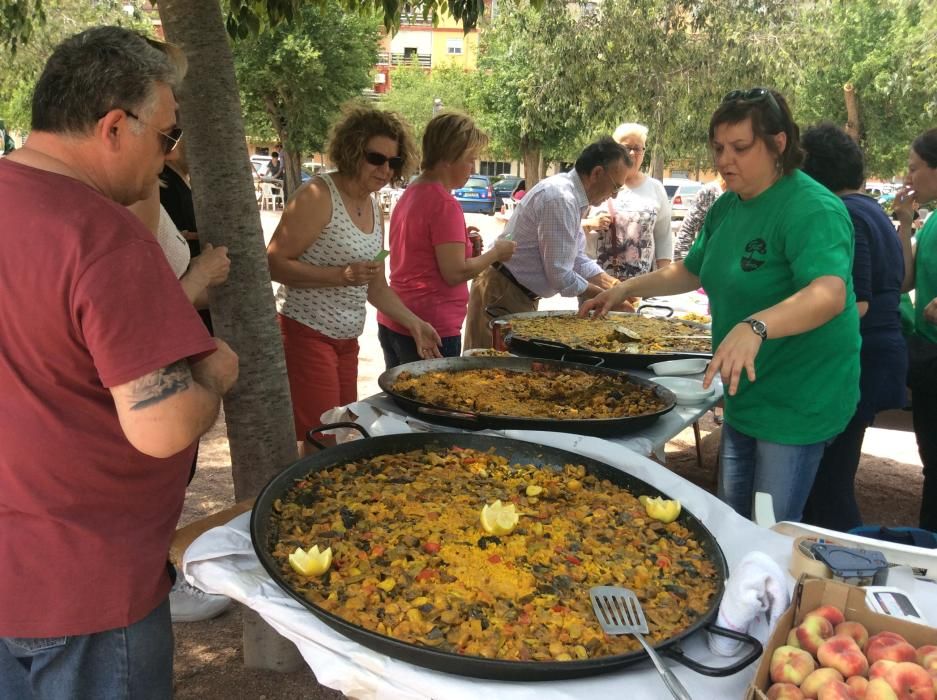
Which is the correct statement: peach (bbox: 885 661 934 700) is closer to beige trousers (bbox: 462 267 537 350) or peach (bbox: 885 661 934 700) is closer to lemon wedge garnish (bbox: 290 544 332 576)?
lemon wedge garnish (bbox: 290 544 332 576)

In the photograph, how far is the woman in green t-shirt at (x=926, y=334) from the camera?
3.50 metres

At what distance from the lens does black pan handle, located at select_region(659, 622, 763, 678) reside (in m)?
1.20

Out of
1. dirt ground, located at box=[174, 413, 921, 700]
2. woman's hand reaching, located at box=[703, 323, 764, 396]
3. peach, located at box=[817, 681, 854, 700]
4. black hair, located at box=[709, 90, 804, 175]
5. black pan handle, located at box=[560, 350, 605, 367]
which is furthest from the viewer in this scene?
black pan handle, located at box=[560, 350, 605, 367]

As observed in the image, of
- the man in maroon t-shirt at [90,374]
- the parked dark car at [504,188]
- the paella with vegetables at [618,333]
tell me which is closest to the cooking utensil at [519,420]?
the paella with vegetables at [618,333]

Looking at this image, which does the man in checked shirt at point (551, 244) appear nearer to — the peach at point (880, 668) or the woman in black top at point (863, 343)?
the woman in black top at point (863, 343)

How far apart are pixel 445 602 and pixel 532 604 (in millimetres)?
173

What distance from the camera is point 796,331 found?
210 cm

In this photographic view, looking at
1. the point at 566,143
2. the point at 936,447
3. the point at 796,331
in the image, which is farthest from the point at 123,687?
the point at 566,143

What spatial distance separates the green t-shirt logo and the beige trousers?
6.42ft

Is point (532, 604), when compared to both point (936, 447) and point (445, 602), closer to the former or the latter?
point (445, 602)

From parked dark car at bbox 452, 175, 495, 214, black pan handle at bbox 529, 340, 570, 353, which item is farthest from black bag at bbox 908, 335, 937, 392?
parked dark car at bbox 452, 175, 495, 214

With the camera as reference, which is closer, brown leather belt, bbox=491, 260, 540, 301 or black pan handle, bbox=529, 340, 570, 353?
black pan handle, bbox=529, 340, 570, 353

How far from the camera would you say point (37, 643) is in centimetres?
147

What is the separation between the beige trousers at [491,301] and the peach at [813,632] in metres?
3.10
